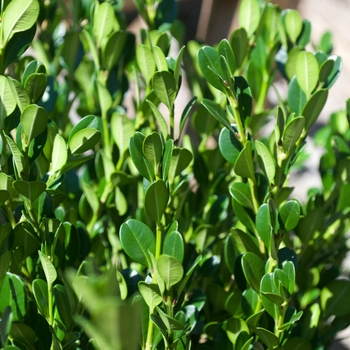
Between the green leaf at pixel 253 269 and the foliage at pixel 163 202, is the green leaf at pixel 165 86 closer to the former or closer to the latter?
the foliage at pixel 163 202

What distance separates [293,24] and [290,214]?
0.96 ft

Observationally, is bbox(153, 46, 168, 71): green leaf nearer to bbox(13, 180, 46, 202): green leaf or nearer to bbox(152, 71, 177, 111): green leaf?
bbox(152, 71, 177, 111): green leaf

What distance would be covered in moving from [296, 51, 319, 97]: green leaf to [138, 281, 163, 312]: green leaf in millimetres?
247

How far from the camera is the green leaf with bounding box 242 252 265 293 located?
1.53 feet

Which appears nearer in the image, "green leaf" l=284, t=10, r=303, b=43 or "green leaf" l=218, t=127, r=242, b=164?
"green leaf" l=218, t=127, r=242, b=164

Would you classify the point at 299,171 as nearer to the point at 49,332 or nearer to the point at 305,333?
the point at 305,333

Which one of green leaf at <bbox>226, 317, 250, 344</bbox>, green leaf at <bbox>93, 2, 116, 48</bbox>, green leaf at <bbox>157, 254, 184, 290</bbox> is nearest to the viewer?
green leaf at <bbox>157, 254, 184, 290</bbox>

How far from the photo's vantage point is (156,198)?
17.2 inches

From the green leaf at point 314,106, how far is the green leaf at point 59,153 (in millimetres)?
213

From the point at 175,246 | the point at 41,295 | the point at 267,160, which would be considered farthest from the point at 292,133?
the point at 41,295

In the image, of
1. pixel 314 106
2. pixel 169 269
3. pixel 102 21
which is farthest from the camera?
pixel 102 21

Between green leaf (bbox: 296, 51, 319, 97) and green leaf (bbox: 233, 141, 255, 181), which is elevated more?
green leaf (bbox: 296, 51, 319, 97)

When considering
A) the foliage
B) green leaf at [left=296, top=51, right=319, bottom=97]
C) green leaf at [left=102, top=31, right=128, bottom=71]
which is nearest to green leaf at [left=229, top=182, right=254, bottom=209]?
the foliage

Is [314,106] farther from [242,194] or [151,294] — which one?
[151,294]
